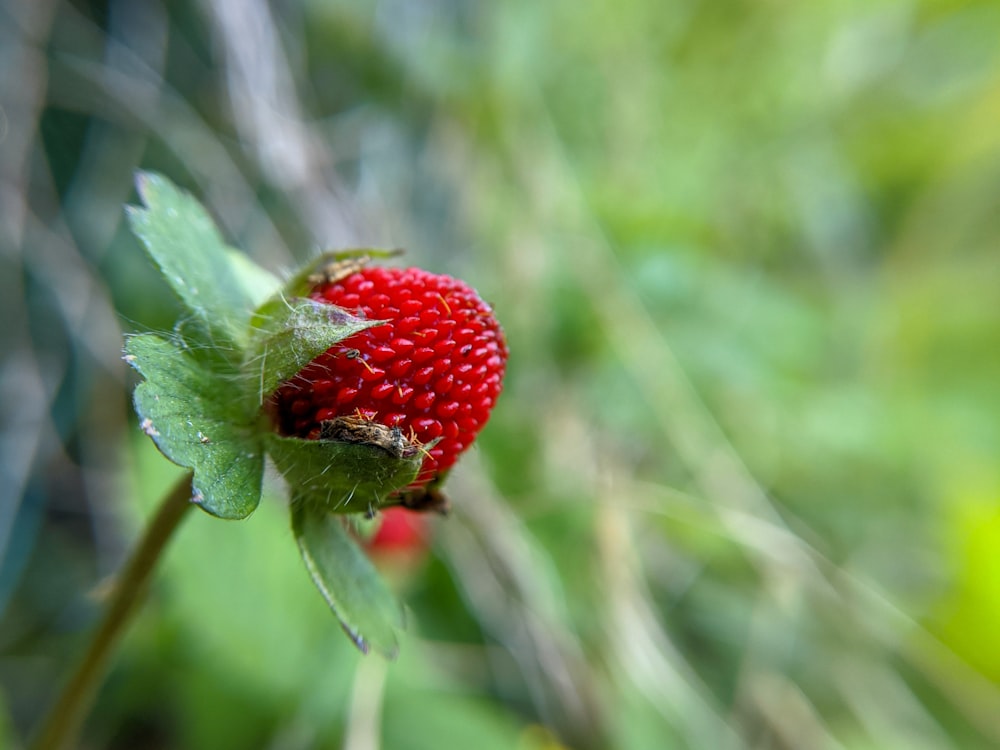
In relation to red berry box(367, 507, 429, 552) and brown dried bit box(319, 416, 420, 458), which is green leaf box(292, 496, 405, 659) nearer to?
brown dried bit box(319, 416, 420, 458)

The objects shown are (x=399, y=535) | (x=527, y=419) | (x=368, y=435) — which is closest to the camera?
(x=368, y=435)

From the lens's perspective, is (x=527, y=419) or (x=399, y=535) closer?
(x=399, y=535)

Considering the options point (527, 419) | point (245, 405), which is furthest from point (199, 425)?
point (527, 419)

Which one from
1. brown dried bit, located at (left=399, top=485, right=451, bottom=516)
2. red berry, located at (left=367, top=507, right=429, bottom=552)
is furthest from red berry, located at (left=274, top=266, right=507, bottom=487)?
red berry, located at (left=367, top=507, right=429, bottom=552)

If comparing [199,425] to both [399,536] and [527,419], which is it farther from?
[527,419]

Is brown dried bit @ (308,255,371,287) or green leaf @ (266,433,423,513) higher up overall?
brown dried bit @ (308,255,371,287)

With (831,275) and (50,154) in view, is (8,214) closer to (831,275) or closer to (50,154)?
(50,154)
